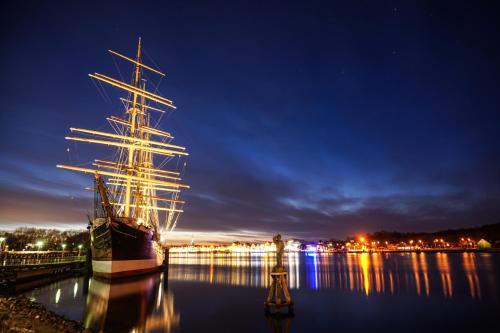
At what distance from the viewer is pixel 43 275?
30.4m

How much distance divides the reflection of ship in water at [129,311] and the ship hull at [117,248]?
17.2 ft

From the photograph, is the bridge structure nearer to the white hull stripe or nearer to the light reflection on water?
the white hull stripe

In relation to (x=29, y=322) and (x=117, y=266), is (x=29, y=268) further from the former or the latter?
(x=29, y=322)

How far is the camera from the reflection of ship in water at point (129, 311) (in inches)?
552

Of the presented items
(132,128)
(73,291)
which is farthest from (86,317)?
(132,128)

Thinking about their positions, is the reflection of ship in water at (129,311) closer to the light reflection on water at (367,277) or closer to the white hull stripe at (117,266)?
the white hull stripe at (117,266)

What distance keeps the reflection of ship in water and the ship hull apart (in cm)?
525

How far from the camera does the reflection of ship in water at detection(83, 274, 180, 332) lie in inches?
552

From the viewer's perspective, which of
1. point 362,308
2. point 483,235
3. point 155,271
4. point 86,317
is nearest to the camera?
point 86,317

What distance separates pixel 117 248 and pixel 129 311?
48.2ft

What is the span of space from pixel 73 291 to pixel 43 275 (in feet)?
28.6

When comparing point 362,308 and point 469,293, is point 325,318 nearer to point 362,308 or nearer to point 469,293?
point 362,308

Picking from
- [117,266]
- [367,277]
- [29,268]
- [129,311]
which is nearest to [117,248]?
[117,266]

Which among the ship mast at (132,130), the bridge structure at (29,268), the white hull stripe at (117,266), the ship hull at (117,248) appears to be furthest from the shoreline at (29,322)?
the ship mast at (132,130)
